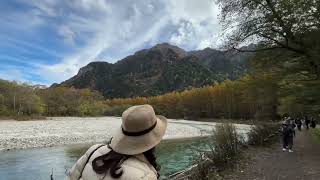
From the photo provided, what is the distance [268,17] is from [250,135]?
1038 centimetres

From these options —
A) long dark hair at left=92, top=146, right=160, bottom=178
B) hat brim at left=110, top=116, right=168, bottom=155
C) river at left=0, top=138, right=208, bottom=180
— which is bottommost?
river at left=0, top=138, right=208, bottom=180

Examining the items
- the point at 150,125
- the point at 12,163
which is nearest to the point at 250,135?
the point at 12,163

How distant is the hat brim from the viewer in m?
2.85

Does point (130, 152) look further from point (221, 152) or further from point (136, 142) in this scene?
point (221, 152)

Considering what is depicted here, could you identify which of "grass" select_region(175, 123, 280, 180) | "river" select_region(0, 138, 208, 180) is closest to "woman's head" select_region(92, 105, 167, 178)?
"grass" select_region(175, 123, 280, 180)

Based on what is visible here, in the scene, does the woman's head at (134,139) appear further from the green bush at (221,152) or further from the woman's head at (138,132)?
the green bush at (221,152)

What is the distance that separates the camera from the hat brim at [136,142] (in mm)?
2848

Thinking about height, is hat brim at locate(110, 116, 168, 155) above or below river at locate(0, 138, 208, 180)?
above

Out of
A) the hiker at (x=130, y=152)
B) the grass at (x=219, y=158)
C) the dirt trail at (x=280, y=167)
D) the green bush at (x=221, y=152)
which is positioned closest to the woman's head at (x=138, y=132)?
the hiker at (x=130, y=152)

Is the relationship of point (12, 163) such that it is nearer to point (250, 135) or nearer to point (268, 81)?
point (250, 135)

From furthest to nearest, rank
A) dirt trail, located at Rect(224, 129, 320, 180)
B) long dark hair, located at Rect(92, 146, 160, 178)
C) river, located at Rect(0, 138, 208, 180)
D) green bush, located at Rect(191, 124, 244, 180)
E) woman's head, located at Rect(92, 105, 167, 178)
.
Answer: river, located at Rect(0, 138, 208, 180), green bush, located at Rect(191, 124, 244, 180), dirt trail, located at Rect(224, 129, 320, 180), woman's head, located at Rect(92, 105, 167, 178), long dark hair, located at Rect(92, 146, 160, 178)

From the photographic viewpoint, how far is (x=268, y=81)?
1256 inches

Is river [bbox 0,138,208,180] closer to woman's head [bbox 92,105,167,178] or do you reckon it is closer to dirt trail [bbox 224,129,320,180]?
dirt trail [bbox 224,129,320,180]

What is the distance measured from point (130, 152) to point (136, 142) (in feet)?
0.25
